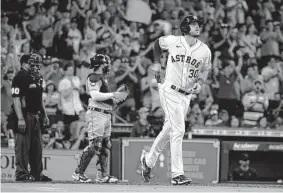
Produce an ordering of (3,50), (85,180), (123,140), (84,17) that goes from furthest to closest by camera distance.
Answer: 1. (84,17)
2. (3,50)
3. (123,140)
4. (85,180)

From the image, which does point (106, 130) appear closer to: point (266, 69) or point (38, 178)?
point (38, 178)

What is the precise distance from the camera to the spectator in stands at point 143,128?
1520cm

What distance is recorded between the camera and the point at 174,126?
392 inches

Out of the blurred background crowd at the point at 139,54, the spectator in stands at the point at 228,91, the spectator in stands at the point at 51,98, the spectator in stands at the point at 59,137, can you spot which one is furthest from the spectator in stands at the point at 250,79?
the spectator in stands at the point at 59,137

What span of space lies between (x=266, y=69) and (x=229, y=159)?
3630 mm

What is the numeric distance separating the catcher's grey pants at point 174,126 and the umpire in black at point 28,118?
200 cm

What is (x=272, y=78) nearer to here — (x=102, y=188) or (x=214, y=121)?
(x=214, y=121)

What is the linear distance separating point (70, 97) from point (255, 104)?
432cm

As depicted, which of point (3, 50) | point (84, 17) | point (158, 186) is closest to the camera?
point (158, 186)

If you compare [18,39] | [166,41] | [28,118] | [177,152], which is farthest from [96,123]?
[18,39]

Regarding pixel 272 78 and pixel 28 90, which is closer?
pixel 28 90

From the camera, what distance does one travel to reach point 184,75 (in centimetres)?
1005

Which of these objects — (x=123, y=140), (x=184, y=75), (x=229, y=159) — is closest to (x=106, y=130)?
(x=184, y=75)

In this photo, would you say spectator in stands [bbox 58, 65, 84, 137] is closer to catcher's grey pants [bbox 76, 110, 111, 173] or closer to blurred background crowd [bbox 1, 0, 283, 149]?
blurred background crowd [bbox 1, 0, 283, 149]
